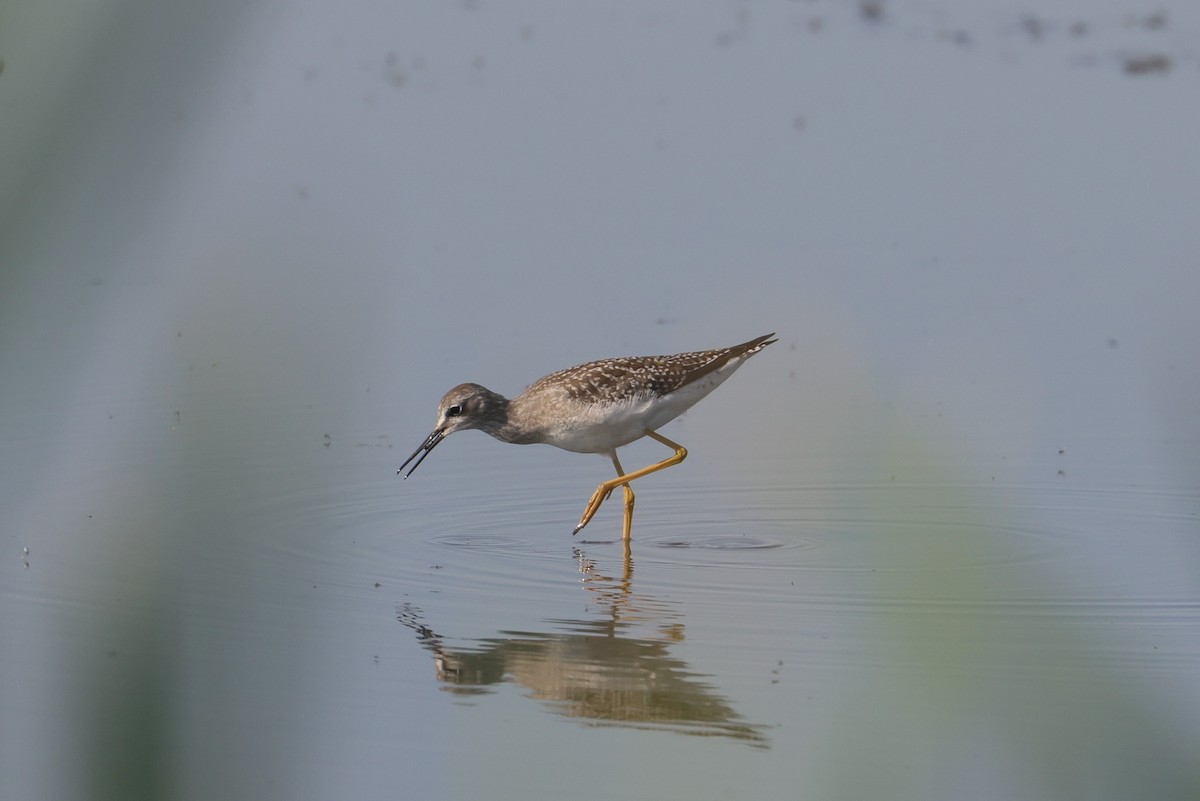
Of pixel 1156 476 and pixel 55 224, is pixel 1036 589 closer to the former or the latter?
pixel 55 224

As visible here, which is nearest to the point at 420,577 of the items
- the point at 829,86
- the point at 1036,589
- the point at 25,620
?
the point at 25,620

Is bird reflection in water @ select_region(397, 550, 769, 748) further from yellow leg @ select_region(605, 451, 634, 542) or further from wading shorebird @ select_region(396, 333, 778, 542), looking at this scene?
wading shorebird @ select_region(396, 333, 778, 542)

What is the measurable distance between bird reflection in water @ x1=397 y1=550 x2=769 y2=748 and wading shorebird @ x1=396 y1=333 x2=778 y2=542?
73.7 inches

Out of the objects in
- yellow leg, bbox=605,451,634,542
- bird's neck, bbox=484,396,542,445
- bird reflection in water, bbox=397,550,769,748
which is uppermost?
bird's neck, bbox=484,396,542,445

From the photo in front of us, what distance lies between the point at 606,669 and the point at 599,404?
9.66 feet

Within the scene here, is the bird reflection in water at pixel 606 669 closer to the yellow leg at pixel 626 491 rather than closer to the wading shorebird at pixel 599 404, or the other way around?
the yellow leg at pixel 626 491

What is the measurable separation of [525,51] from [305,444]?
20517mm

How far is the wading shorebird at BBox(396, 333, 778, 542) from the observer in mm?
9805

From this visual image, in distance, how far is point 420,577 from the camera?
8.38 metres

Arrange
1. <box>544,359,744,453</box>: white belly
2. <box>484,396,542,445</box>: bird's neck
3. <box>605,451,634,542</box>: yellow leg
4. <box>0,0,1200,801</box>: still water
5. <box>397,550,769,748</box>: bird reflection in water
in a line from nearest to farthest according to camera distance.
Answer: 1. <box>0,0,1200,801</box>: still water
2. <box>397,550,769,748</box>: bird reflection in water
3. <box>605,451,634,542</box>: yellow leg
4. <box>544,359,744,453</box>: white belly
5. <box>484,396,542,445</box>: bird's neck

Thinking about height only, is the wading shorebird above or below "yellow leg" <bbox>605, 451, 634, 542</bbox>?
above

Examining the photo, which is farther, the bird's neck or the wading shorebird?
the bird's neck

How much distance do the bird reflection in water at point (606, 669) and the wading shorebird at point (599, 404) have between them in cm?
187

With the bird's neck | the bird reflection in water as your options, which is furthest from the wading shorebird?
the bird reflection in water
